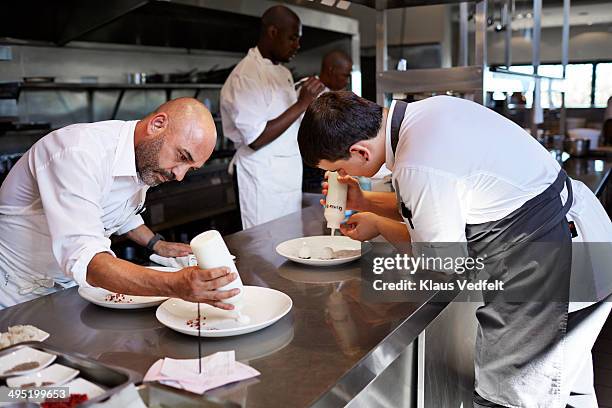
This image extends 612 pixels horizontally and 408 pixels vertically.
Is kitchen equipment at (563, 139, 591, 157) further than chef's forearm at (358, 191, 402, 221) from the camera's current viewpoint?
Yes

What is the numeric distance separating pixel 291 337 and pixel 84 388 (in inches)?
20.7

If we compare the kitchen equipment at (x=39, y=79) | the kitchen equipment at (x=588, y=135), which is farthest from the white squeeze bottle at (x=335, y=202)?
the kitchen equipment at (x=588, y=135)

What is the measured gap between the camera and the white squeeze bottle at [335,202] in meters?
2.08

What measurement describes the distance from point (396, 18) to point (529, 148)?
6.56 m

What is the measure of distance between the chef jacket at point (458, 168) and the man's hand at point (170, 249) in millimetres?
767

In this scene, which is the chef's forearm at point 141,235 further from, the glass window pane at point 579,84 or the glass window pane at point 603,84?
the glass window pane at point 603,84

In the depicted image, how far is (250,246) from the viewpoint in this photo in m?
2.27

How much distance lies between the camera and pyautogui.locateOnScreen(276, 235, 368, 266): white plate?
1.97m

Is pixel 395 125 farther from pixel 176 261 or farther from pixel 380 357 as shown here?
pixel 176 261

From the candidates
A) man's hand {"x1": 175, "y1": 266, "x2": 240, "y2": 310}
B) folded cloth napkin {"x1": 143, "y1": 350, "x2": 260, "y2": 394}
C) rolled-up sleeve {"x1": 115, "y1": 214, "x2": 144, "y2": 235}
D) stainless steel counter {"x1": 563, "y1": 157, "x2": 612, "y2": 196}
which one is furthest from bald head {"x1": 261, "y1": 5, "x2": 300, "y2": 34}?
folded cloth napkin {"x1": 143, "y1": 350, "x2": 260, "y2": 394}

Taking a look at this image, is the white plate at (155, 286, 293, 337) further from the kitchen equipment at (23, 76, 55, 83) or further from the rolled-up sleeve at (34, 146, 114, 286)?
the kitchen equipment at (23, 76, 55, 83)

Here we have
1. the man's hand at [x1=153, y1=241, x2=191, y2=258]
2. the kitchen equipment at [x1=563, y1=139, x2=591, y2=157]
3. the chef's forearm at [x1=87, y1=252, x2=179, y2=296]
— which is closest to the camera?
the chef's forearm at [x1=87, y1=252, x2=179, y2=296]

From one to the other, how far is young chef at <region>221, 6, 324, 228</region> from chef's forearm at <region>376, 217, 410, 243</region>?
154 centimetres

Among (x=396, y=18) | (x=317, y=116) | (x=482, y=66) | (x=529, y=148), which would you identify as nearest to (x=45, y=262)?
(x=317, y=116)
